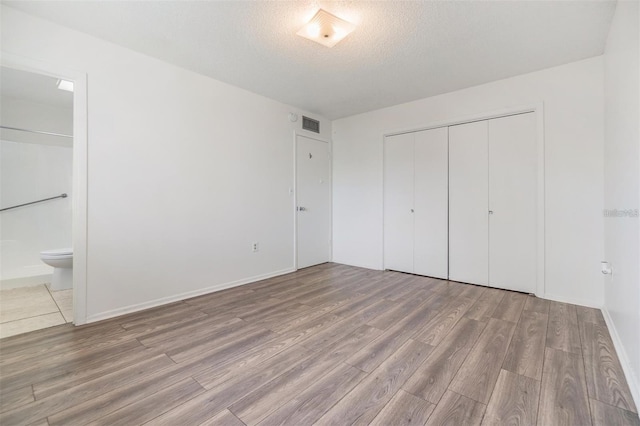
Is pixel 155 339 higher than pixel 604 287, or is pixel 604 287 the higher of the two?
pixel 604 287

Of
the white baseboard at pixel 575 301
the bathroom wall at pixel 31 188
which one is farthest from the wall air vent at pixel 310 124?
the white baseboard at pixel 575 301

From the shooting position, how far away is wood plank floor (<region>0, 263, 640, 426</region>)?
4.25 ft

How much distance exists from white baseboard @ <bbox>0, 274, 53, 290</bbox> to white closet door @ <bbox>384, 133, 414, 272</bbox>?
473cm

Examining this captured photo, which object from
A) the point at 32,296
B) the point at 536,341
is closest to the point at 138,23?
the point at 32,296

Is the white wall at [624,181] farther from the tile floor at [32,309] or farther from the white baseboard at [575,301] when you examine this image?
the tile floor at [32,309]

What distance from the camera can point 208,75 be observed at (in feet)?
9.89

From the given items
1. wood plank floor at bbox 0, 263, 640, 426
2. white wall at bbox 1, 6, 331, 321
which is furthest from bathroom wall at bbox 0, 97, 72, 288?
wood plank floor at bbox 0, 263, 640, 426

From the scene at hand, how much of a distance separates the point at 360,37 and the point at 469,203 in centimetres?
232

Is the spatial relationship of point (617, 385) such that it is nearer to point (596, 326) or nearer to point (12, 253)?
point (596, 326)

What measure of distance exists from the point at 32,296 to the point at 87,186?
184cm

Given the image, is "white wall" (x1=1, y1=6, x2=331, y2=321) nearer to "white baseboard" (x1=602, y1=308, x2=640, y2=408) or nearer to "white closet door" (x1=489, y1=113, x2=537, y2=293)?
"white closet door" (x1=489, y1=113, x2=537, y2=293)

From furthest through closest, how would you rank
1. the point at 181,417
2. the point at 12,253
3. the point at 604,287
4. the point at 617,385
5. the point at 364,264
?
the point at 364,264 → the point at 12,253 → the point at 604,287 → the point at 617,385 → the point at 181,417

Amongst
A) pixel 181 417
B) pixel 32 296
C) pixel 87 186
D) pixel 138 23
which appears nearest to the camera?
pixel 181 417

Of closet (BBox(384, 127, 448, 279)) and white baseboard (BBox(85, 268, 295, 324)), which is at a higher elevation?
closet (BBox(384, 127, 448, 279))
